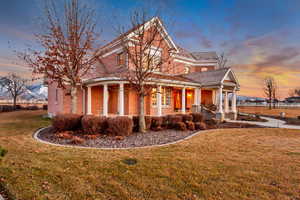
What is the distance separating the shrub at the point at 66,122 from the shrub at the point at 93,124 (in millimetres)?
1059

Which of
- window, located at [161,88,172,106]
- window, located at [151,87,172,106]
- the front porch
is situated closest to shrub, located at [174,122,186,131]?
the front porch

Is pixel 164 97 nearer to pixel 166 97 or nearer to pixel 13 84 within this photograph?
pixel 166 97

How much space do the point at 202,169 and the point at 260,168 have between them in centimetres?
173

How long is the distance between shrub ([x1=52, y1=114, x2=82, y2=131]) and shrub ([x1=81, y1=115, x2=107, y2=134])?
3.47 feet

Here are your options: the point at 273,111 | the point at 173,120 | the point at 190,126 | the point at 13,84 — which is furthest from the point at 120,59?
the point at 13,84

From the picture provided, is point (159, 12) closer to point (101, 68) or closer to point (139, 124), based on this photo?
point (139, 124)

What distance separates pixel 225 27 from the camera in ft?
52.0

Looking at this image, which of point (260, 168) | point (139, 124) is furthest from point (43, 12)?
point (260, 168)

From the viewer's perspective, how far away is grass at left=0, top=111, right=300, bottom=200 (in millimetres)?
3174

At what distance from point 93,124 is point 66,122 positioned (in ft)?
6.42

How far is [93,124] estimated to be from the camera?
27.5ft

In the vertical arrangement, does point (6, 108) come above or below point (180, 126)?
above

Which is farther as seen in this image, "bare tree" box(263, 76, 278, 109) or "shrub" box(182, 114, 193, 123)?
"bare tree" box(263, 76, 278, 109)

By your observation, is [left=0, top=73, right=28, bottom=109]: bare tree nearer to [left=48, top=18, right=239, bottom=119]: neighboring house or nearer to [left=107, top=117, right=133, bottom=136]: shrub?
[left=48, top=18, right=239, bottom=119]: neighboring house
